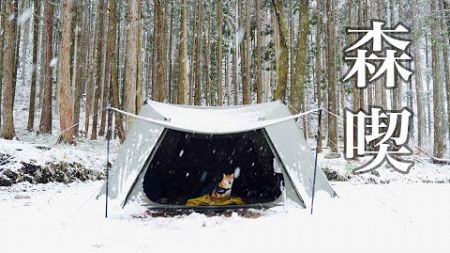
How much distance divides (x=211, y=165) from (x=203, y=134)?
1.57m

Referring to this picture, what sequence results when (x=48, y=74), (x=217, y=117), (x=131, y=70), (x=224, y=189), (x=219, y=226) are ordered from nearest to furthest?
(x=219, y=226) → (x=217, y=117) → (x=224, y=189) → (x=131, y=70) → (x=48, y=74)

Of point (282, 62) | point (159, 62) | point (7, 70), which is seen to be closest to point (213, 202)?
point (282, 62)

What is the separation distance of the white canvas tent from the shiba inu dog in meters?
0.74

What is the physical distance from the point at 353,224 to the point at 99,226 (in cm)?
315

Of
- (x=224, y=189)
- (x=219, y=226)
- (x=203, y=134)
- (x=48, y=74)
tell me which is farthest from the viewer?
(x=48, y=74)

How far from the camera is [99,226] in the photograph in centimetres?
516

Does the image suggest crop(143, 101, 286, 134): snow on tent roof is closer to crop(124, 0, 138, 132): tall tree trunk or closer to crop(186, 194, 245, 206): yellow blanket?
crop(186, 194, 245, 206): yellow blanket

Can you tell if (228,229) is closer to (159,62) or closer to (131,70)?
(131,70)

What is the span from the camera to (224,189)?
7141 mm

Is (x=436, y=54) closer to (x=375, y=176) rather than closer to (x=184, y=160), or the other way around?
(x=375, y=176)

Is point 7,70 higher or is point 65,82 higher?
point 7,70

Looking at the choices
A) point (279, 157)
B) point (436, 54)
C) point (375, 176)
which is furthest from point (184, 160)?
point (436, 54)

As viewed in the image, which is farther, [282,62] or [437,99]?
[437,99]

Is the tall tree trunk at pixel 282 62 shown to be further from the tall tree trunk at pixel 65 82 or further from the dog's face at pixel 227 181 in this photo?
the tall tree trunk at pixel 65 82
